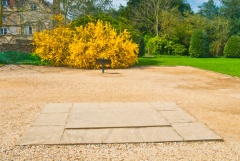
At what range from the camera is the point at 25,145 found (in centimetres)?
335

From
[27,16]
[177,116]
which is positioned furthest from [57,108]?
[27,16]

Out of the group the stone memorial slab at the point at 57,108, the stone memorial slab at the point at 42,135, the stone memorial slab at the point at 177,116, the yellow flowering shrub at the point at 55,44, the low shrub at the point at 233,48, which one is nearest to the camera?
the stone memorial slab at the point at 42,135

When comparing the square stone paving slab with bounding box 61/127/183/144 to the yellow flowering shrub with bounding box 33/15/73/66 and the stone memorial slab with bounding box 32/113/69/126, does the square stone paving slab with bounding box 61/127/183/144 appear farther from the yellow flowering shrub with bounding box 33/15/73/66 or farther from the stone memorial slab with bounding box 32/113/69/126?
the yellow flowering shrub with bounding box 33/15/73/66

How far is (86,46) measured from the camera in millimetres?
13859

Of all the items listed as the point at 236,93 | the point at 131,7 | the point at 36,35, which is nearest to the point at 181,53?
the point at 131,7

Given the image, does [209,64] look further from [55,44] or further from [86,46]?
[55,44]

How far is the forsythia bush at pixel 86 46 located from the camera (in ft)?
45.4

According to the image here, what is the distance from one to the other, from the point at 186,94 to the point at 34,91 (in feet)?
14.0

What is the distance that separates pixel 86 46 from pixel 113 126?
33.7ft

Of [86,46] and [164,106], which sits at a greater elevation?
[86,46]

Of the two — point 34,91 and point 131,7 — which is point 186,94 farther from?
point 131,7

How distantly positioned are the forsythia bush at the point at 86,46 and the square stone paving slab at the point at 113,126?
8672mm

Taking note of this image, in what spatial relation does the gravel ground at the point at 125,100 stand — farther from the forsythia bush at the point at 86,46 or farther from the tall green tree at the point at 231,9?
the tall green tree at the point at 231,9

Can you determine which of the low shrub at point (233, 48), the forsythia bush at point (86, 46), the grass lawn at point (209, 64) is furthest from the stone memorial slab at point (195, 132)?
the low shrub at point (233, 48)
